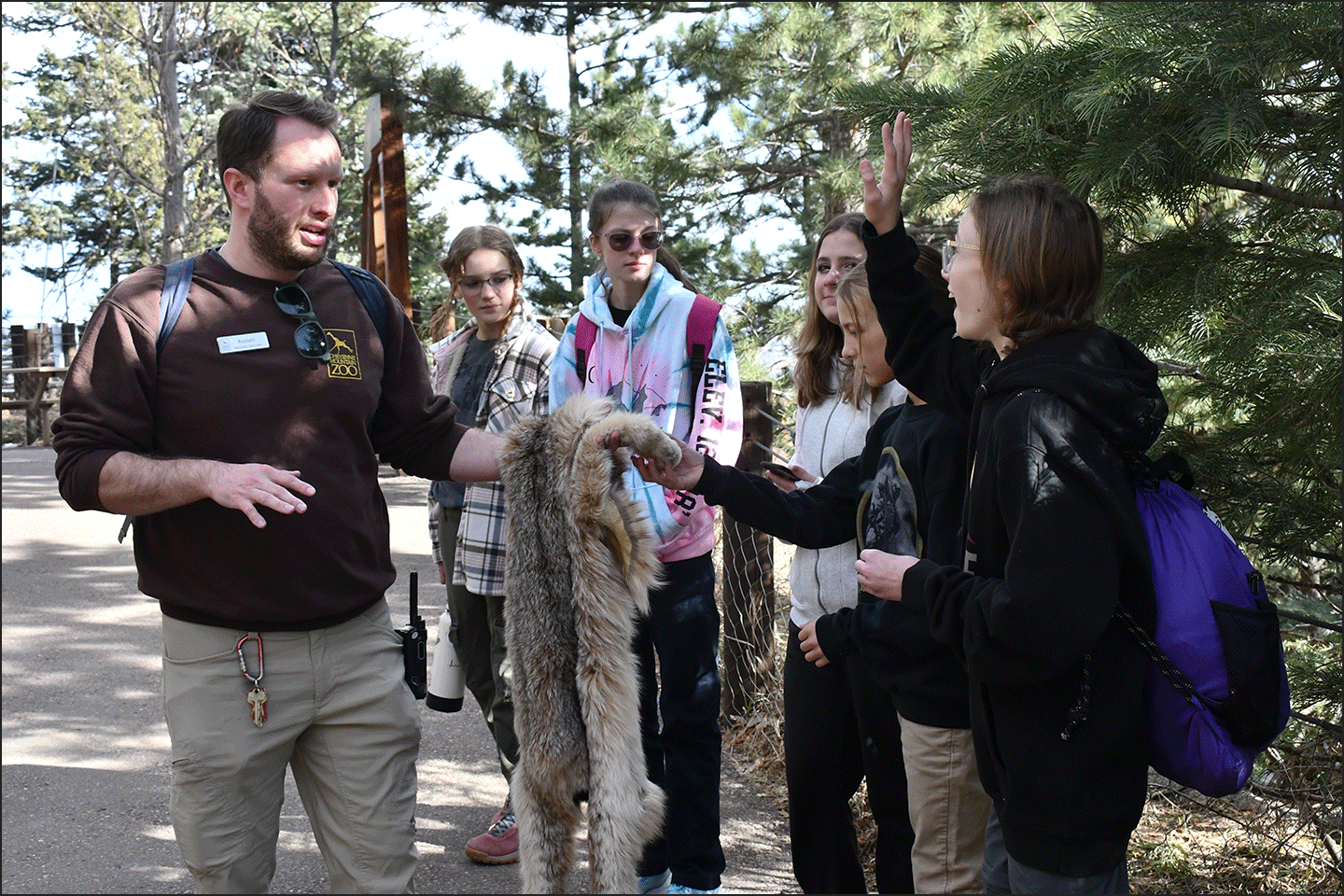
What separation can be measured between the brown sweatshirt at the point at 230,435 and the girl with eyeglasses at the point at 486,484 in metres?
1.05

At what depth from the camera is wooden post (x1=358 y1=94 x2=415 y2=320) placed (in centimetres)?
618

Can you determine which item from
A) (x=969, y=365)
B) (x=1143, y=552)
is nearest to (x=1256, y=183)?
(x=969, y=365)

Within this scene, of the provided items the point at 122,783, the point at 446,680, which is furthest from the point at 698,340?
the point at 122,783

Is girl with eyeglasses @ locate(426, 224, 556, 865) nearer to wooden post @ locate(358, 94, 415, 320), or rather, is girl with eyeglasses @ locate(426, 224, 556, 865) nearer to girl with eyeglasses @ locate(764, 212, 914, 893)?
girl with eyeglasses @ locate(764, 212, 914, 893)

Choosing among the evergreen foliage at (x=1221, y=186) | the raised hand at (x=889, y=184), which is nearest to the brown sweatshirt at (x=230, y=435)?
the raised hand at (x=889, y=184)

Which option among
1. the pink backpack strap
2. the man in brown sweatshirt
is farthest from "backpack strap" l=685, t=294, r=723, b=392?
the man in brown sweatshirt

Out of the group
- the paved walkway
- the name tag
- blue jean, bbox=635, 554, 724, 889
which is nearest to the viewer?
the name tag

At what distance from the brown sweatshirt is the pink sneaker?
1.49m

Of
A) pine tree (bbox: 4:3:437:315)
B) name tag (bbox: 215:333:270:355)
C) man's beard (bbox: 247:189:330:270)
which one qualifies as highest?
pine tree (bbox: 4:3:437:315)

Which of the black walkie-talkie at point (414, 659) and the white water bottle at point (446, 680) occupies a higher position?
the black walkie-talkie at point (414, 659)

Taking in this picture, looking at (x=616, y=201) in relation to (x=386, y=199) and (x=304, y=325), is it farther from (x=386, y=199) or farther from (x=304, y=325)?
(x=386, y=199)

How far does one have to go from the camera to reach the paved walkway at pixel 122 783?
3541 mm

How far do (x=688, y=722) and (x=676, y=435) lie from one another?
37.3 inches

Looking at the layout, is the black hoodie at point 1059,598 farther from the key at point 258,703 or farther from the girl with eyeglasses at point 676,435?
the key at point 258,703
